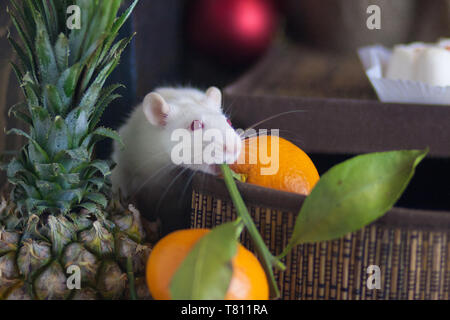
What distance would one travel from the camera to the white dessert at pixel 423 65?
2.79 ft

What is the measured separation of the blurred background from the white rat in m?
0.20

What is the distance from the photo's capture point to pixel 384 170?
18.1 inches

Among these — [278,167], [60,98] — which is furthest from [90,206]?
[278,167]

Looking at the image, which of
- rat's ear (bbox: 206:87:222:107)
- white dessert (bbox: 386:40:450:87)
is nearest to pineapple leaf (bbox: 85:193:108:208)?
rat's ear (bbox: 206:87:222:107)

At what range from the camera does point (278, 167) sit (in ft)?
1.86

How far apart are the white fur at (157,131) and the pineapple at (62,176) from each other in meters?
0.10

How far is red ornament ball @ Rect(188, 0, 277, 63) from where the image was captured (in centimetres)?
126

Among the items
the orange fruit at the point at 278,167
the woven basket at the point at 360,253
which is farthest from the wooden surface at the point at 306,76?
the woven basket at the point at 360,253

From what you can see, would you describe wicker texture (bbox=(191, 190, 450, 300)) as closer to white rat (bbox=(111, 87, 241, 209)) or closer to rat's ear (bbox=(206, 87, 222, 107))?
white rat (bbox=(111, 87, 241, 209))

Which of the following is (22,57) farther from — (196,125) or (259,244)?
(259,244)

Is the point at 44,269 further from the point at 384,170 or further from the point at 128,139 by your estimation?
the point at 384,170

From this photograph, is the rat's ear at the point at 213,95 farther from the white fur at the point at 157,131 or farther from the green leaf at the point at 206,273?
the green leaf at the point at 206,273

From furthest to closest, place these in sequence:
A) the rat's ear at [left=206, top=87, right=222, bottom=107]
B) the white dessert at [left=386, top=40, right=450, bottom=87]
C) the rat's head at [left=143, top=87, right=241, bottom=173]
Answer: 1. the white dessert at [left=386, top=40, right=450, bottom=87]
2. the rat's ear at [left=206, top=87, right=222, bottom=107]
3. the rat's head at [left=143, top=87, right=241, bottom=173]
